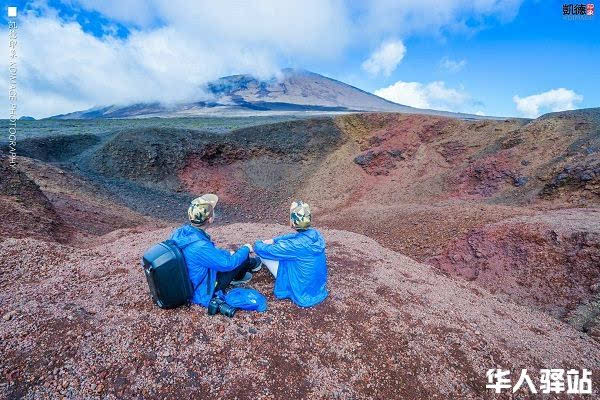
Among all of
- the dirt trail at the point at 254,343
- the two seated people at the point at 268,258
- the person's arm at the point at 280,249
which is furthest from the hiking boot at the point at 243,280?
the person's arm at the point at 280,249

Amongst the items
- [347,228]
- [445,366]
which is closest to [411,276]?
[445,366]

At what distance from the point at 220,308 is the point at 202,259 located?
730 millimetres

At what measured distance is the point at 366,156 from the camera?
77.0 ft

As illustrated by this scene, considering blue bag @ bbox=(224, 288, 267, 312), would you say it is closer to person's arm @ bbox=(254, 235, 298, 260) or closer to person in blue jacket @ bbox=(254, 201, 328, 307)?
person in blue jacket @ bbox=(254, 201, 328, 307)

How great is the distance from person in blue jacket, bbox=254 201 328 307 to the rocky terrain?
231 millimetres

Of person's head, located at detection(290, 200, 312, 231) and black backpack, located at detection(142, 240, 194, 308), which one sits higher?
person's head, located at detection(290, 200, 312, 231)

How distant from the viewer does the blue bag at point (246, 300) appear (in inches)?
179

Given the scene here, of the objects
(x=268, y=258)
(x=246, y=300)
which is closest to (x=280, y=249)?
(x=268, y=258)

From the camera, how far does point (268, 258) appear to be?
15.9 ft

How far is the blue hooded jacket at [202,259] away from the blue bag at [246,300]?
28 cm

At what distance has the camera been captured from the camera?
4.36m

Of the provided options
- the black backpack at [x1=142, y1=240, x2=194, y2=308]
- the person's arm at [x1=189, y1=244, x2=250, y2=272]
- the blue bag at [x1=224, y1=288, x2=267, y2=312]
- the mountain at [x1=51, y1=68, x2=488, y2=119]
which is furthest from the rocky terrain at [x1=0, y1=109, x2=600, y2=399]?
the mountain at [x1=51, y1=68, x2=488, y2=119]

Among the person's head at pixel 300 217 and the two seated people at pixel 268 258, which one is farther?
the person's head at pixel 300 217

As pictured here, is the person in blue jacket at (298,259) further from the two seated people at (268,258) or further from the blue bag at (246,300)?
the blue bag at (246,300)
